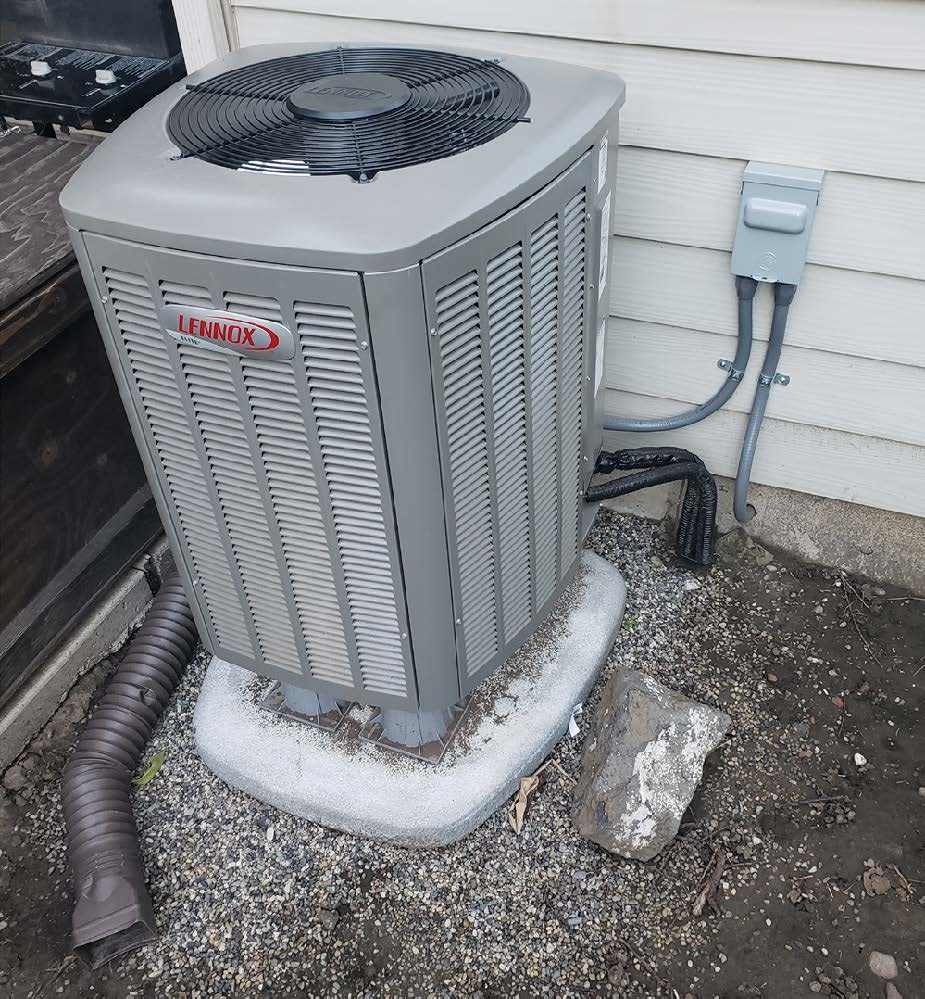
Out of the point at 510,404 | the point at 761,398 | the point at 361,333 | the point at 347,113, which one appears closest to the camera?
the point at 361,333

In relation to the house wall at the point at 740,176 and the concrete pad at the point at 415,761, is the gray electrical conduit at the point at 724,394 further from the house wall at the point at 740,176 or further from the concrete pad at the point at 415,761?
the concrete pad at the point at 415,761

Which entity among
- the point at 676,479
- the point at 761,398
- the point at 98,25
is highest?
the point at 98,25

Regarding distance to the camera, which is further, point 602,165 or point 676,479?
point 676,479

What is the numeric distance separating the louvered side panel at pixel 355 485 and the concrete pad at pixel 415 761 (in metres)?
0.29

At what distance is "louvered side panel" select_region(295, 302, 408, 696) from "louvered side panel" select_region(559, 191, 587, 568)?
0.45 metres

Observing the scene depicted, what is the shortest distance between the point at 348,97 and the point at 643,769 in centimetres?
148

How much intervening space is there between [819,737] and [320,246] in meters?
1.72

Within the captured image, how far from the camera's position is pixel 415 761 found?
2.01 meters

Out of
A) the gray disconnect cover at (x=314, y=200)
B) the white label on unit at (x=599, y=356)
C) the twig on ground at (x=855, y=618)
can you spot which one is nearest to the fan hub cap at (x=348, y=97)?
the gray disconnect cover at (x=314, y=200)

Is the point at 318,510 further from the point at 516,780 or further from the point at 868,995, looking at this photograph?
the point at 868,995

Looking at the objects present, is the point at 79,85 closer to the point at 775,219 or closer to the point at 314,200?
the point at 314,200

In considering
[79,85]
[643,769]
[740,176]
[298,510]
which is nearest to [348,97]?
[298,510]

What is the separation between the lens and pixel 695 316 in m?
2.21

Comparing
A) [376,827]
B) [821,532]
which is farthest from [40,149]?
[821,532]
